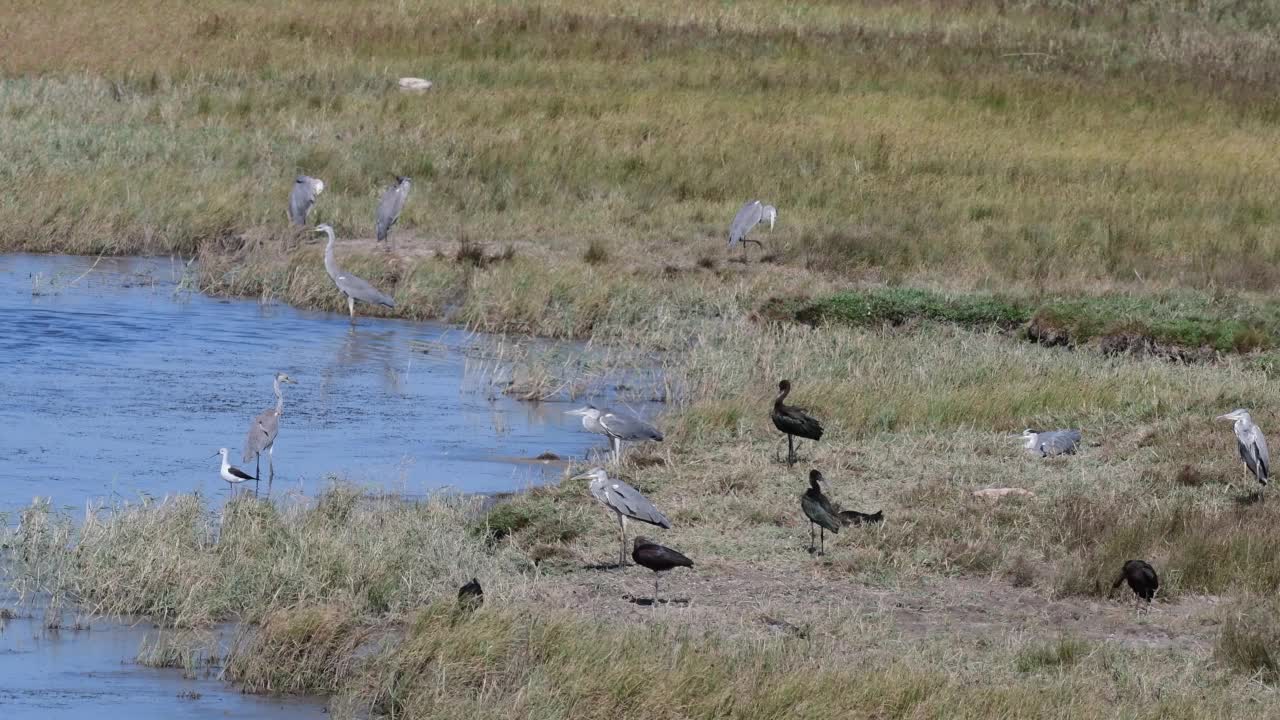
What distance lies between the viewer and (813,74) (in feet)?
98.8

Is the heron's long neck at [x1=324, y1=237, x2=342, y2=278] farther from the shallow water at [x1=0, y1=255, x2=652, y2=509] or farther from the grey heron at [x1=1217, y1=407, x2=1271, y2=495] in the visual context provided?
the grey heron at [x1=1217, y1=407, x2=1271, y2=495]

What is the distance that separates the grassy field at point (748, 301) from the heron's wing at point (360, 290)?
72cm

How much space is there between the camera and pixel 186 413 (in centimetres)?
1430

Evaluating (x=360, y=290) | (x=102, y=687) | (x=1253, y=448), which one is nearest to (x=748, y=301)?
(x=360, y=290)

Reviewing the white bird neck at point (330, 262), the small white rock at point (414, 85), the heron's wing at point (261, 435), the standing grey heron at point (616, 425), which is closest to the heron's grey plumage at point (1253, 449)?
the standing grey heron at point (616, 425)

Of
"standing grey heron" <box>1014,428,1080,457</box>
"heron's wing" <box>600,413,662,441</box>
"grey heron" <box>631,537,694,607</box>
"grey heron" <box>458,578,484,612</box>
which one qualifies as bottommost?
"standing grey heron" <box>1014,428,1080,457</box>

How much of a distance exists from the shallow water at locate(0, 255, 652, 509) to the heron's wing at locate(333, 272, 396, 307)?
322 mm

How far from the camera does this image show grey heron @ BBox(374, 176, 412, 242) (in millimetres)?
19516

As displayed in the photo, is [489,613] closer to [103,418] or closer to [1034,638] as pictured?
[1034,638]

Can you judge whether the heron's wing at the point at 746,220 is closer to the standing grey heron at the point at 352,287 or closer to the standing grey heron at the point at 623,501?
the standing grey heron at the point at 352,287

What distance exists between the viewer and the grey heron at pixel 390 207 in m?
19.5

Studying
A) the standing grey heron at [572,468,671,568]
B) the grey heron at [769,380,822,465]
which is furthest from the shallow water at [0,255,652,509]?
the standing grey heron at [572,468,671,568]

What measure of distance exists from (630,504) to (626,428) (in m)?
2.14

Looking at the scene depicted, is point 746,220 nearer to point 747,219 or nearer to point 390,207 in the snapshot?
point 747,219
